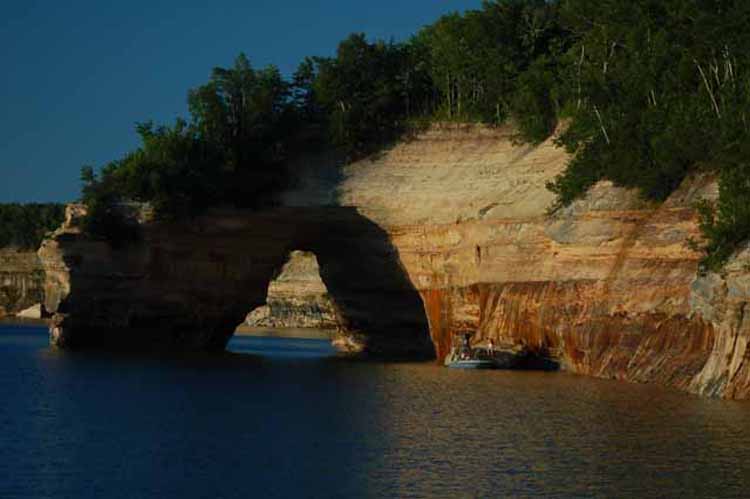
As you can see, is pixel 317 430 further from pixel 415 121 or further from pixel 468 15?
pixel 468 15

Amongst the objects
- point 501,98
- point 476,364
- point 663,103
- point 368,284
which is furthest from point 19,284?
point 663,103

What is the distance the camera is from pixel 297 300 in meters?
126

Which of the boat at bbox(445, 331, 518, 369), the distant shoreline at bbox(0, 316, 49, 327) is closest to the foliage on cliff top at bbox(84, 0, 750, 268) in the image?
the boat at bbox(445, 331, 518, 369)

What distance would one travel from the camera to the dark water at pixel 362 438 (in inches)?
998

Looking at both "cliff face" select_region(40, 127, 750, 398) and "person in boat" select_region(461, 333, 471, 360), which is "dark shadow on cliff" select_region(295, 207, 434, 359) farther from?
"person in boat" select_region(461, 333, 471, 360)

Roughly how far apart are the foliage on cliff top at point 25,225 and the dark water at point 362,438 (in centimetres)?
10392

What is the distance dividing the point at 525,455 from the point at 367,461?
387 centimetres

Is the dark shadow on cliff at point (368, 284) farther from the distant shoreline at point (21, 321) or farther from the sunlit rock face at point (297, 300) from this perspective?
the distant shoreline at point (21, 321)

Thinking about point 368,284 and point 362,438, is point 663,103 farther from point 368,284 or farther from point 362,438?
point 362,438

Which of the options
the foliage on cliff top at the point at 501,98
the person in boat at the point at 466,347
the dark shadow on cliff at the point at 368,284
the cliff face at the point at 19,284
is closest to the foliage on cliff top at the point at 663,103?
the foliage on cliff top at the point at 501,98

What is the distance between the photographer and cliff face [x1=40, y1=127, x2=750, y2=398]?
46.5 meters

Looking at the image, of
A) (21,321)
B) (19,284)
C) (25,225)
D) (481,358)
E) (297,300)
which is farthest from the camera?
(25,225)

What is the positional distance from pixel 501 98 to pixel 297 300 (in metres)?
62.5

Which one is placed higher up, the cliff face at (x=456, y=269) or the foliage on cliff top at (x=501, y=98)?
the foliage on cliff top at (x=501, y=98)
